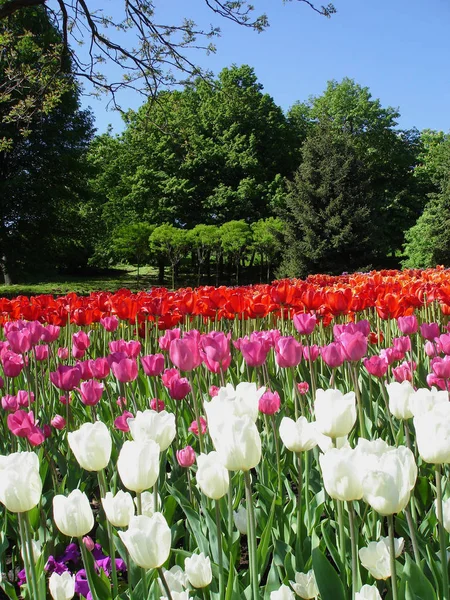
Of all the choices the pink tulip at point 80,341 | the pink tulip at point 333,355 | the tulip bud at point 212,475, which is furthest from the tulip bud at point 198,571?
the pink tulip at point 80,341

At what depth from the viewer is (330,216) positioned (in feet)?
88.8

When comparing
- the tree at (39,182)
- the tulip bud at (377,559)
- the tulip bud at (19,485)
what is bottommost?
the tulip bud at (377,559)

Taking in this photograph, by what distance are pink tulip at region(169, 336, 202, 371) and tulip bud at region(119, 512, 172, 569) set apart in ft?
3.47

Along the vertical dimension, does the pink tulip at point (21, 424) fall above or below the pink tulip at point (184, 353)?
below

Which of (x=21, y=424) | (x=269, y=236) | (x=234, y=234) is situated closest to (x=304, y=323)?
(x=21, y=424)

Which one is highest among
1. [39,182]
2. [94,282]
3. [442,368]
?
[39,182]

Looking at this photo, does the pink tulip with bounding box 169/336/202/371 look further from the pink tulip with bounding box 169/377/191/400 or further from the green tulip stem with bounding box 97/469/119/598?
the green tulip stem with bounding box 97/469/119/598

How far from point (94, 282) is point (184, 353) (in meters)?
30.5

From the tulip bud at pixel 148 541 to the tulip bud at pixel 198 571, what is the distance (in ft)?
0.62

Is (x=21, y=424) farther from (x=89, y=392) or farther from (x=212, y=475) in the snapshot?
(x=212, y=475)

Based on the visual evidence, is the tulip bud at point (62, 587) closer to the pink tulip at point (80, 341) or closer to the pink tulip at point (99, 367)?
the pink tulip at point (99, 367)

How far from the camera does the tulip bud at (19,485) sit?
1.16 metres

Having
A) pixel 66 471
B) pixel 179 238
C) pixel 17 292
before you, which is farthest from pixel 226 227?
pixel 66 471

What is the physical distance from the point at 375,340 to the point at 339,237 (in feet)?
76.2
